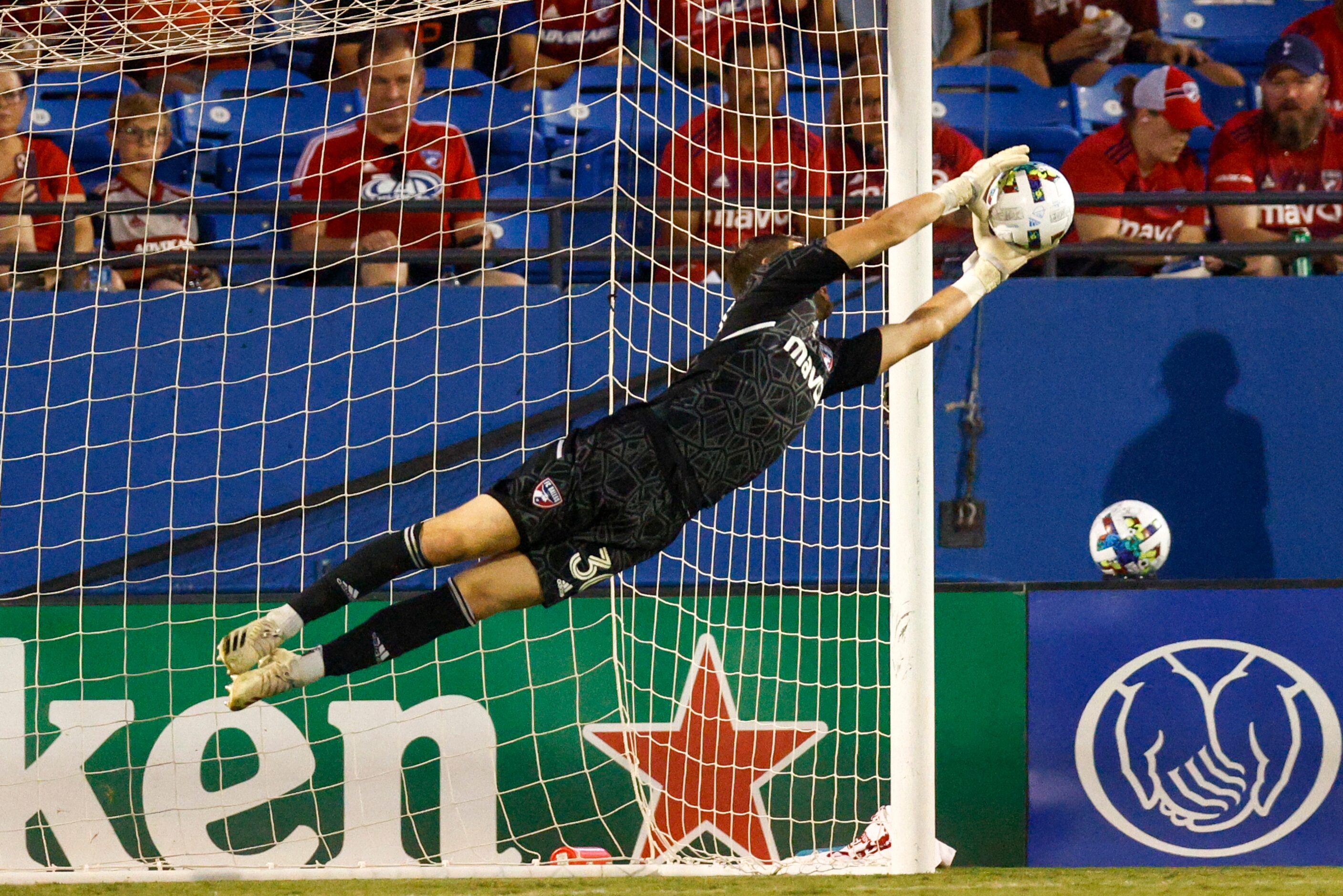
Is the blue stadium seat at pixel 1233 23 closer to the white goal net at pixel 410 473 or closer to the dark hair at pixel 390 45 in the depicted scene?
the white goal net at pixel 410 473

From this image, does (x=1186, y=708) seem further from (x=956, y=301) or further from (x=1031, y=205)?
(x=1031, y=205)

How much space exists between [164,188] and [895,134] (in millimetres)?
3258

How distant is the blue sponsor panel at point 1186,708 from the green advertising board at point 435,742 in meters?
0.64

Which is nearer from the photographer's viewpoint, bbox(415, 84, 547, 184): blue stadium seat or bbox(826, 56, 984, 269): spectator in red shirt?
bbox(826, 56, 984, 269): spectator in red shirt

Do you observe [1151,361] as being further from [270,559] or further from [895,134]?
[270,559]

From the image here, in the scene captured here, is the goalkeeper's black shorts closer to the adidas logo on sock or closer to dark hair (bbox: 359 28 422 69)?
the adidas logo on sock

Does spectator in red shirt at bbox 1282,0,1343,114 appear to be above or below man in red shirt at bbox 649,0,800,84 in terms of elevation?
below

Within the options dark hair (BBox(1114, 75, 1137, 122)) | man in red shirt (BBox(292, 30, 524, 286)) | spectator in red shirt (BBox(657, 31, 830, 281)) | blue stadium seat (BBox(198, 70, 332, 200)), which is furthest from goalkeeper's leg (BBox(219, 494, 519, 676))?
dark hair (BBox(1114, 75, 1137, 122))

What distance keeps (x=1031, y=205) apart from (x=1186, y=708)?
227 centimetres

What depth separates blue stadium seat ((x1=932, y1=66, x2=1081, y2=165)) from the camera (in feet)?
22.9

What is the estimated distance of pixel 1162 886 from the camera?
14.4 ft

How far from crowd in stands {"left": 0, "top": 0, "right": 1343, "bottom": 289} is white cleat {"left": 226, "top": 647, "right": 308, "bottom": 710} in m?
1.84

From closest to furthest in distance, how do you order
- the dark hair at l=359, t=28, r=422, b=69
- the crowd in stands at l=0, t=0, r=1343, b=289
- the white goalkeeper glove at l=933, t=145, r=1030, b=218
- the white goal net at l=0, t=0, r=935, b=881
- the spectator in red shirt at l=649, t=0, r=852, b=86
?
the white goalkeeper glove at l=933, t=145, r=1030, b=218 → the white goal net at l=0, t=0, r=935, b=881 → the crowd in stands at l=0, t=0, r=1343, b=289 → the dark hair at l=359, t=28, r=422, b=69 → the spectator in red shirt at l=649, t=0, r=852, b=86

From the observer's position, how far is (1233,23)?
786 cm
